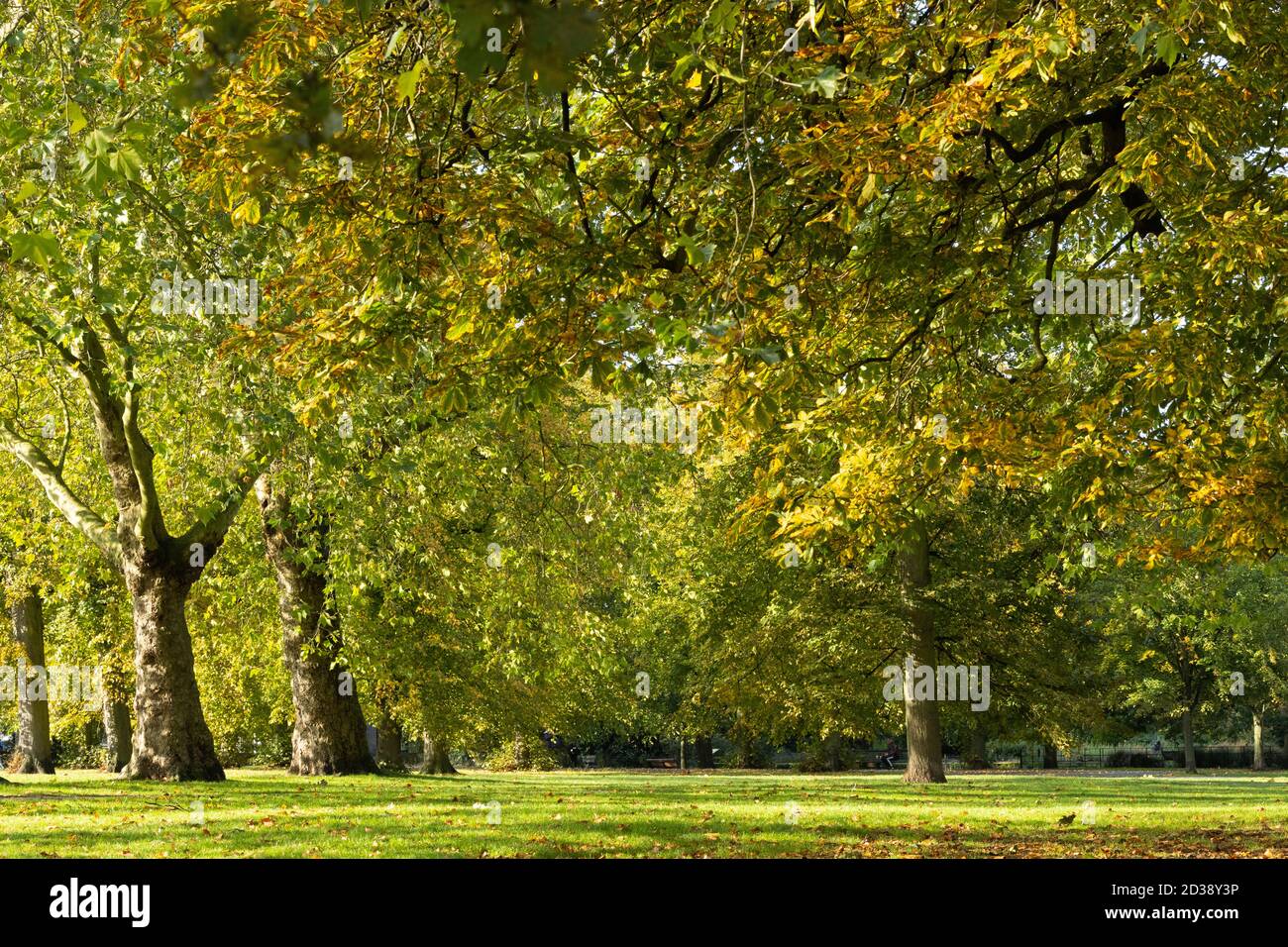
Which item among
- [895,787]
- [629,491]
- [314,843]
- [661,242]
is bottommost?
[895,787]

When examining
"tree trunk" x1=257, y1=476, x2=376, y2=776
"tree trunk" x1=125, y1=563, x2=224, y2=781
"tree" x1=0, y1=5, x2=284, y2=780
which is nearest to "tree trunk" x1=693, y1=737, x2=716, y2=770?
"tree trunk" x1=257, y1=476, x2=376, y2=776

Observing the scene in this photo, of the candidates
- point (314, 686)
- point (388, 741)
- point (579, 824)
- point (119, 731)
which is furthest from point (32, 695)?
point (579, 824)

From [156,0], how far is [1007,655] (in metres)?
22.9

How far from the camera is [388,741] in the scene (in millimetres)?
29922

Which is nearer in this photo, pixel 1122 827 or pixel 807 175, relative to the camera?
pixel 807 175

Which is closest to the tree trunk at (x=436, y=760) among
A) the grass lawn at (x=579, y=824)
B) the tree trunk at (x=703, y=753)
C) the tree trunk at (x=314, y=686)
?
the tree trunk at (x=314, y=686)

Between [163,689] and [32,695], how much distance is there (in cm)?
1386

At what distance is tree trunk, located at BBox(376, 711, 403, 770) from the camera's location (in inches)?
1106

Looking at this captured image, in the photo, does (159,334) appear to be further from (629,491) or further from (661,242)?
(661,242)

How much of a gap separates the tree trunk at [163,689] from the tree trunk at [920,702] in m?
13.1

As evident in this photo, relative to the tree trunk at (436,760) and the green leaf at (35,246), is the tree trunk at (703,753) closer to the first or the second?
the tree trunk at (436,760)

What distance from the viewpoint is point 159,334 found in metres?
13.1

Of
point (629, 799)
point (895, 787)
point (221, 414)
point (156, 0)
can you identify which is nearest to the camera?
point (156, 0)

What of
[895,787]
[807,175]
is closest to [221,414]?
[807,175]
